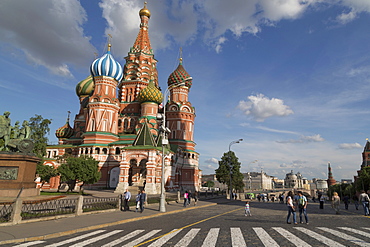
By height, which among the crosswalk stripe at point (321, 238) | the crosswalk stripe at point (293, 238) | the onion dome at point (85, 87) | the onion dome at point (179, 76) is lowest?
the crosswalk stripe at point (293, 238)

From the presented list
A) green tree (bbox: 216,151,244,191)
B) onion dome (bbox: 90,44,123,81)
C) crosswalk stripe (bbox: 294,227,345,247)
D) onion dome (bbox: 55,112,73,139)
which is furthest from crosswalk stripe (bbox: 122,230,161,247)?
onion dome (bbox: 55,112,73,139)

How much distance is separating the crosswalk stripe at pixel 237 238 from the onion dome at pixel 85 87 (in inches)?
2253

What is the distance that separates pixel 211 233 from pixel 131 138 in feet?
129

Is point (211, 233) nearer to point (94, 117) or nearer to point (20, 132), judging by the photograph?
point (20, 132)

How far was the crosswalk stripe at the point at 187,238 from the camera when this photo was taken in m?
8.20

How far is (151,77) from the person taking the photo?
5562 cm

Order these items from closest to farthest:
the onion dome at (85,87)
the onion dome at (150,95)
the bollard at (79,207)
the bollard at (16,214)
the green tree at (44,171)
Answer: the bollard at (16,214), the bollard at (79,207), the green tree at (44,171), the onion dome at (150,95), the onion dome at (85,87)

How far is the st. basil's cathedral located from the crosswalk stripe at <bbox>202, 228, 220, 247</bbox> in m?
25.8

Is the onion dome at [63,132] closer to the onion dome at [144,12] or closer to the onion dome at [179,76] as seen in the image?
the onion dome at [179,76]

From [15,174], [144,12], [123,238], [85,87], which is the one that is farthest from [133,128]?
[123,238]

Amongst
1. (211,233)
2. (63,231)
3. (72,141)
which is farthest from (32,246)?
(72,141)

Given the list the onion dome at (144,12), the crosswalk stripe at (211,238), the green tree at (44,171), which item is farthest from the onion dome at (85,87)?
the crosswalk stripe at (211,238)

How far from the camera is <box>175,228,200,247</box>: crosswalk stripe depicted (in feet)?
26.9

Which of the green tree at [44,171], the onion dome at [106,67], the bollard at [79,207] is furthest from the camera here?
the onion dome at [106,67]
